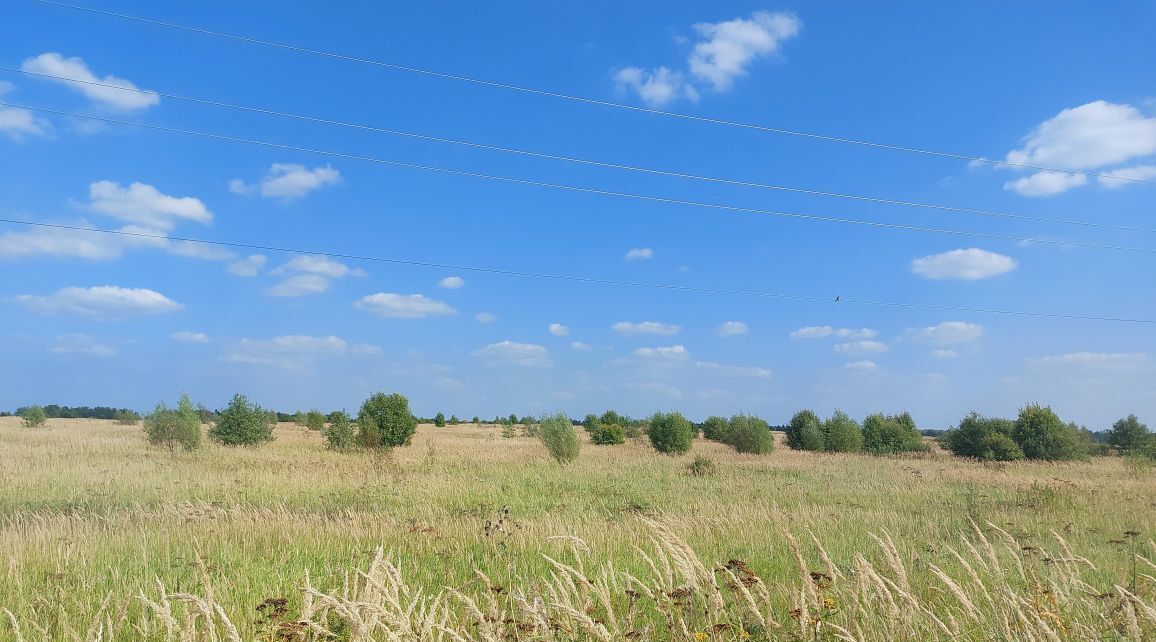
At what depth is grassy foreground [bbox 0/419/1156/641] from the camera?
127 inches

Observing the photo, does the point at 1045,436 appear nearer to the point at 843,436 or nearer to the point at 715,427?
the point at 843,436

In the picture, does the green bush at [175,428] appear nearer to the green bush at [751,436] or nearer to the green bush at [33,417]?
the green bush at [751,436]

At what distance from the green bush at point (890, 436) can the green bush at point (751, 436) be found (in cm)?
960

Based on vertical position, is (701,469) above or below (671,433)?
below

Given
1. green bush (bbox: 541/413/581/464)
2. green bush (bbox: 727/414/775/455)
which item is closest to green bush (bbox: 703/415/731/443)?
green bush (bbox: 727/414/775/455)

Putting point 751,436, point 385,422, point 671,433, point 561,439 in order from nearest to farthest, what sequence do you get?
1. point 561,439
2. point 385,422
3. point 671,433
4. point 751,436

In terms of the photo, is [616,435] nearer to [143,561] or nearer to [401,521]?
[401,521]

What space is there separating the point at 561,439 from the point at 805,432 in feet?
86.0

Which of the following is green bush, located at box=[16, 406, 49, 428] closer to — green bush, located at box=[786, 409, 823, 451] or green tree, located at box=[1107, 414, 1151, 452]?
green bush, located at box=[786, 409, 823, 451]

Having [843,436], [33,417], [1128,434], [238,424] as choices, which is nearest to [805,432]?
[843,436]

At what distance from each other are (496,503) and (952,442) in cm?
3869

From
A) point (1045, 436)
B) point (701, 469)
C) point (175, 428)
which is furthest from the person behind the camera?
point (1045, 436)

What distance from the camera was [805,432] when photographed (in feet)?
154

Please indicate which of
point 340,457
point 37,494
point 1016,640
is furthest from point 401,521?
point 340,457
